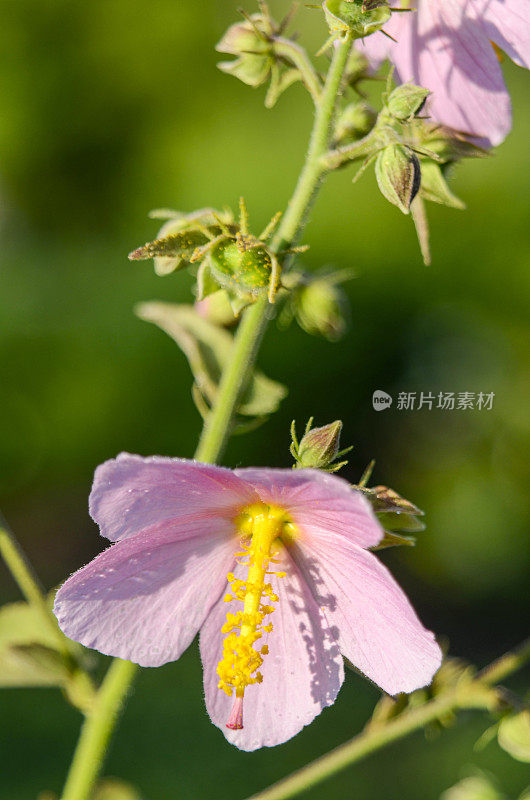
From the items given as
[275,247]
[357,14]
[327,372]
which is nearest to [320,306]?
[275,247]

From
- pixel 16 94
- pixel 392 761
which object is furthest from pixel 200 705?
pixel 16 94

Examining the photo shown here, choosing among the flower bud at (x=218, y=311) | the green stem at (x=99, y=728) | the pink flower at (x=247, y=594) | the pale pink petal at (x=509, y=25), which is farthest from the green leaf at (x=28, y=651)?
the pale pink petal at (x=509, y=25)

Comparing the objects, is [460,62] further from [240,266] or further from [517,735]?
[517,735]

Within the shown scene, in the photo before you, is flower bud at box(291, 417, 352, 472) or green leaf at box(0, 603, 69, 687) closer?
flower bud at box(291, 417, 352, 472)

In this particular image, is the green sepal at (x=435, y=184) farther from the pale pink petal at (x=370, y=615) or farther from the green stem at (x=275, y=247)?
Answer: the pale pink petal at (x=370, y=615)

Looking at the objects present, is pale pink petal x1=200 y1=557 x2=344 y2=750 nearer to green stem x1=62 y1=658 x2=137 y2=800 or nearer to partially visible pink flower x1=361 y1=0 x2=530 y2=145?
green stem x1=62 y1=658 x2=137 y2=800

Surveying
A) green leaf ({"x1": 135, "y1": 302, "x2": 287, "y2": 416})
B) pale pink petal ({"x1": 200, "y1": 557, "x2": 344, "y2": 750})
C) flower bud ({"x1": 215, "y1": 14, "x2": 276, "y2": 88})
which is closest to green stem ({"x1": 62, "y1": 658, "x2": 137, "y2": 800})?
pale pink petal ({"x1": 200, "y1": 557, "x2": 344, "y2": 750})
